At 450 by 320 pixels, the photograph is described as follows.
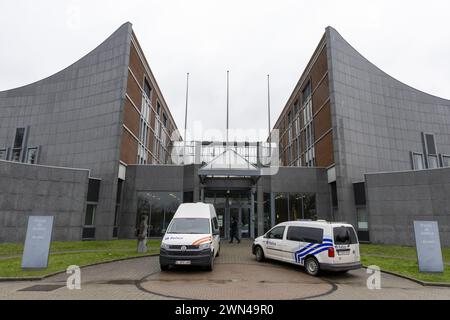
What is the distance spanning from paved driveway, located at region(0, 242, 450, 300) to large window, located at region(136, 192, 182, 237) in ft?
42.2

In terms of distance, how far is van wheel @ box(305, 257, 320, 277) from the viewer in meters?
10.5

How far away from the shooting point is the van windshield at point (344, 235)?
10281mm

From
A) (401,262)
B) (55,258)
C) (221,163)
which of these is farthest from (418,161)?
(55,258)

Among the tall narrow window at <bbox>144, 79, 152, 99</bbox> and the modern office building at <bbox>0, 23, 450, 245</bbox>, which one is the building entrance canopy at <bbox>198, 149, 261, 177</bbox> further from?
the tall narrow window at <bbox>144, 79, 152, 99</bbox>

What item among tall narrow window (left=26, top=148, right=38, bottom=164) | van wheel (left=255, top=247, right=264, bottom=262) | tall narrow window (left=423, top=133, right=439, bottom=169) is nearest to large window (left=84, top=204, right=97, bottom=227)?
tall narrow window (left=26, top=148, right=38, bottom=164)

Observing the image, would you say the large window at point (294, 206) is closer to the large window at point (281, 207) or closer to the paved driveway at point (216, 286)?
the large window at point (281, 207)

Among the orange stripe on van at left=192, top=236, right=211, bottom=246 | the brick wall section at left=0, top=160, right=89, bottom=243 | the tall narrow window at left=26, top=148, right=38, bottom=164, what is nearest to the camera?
the orange stripe on van at left=192, top=236, right=211, bottom=246

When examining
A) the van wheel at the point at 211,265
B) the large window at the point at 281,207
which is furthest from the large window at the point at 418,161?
the van wheel at the point at 211,265

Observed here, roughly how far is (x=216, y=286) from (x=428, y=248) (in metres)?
8.43

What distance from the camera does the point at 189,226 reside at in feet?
38.8

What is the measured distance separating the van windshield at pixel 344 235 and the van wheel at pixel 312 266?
1.12 metres
